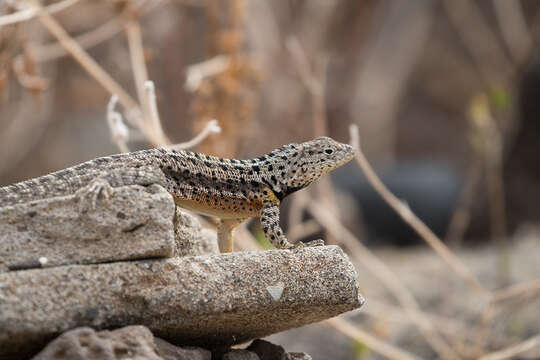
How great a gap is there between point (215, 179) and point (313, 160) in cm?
85

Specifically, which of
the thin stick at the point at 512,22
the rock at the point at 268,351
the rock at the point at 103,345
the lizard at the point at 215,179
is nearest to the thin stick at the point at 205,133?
the lizard at the point at 215,179

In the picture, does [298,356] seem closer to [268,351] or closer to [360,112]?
[268,351]

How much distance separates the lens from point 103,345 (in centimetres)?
345

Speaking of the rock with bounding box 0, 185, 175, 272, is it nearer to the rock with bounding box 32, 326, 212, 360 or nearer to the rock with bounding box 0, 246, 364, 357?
the rock with bounding box 0, 246, 364, 357

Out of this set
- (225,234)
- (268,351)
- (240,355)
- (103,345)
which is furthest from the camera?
(225,234)

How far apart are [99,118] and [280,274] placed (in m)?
18.1

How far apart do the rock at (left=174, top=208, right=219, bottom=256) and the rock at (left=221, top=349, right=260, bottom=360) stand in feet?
2.50

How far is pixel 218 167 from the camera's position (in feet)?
16.5

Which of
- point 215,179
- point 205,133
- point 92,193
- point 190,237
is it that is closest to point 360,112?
point 205,133

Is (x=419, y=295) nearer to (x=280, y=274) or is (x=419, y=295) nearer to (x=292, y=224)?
(x=292, y=224)

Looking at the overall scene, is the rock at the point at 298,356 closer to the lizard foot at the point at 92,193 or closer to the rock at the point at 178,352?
the rock at the point at 178,352

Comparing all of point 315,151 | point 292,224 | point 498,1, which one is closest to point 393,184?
point 498,1

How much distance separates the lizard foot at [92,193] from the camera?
3.94 m

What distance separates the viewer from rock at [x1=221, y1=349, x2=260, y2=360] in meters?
4.28
